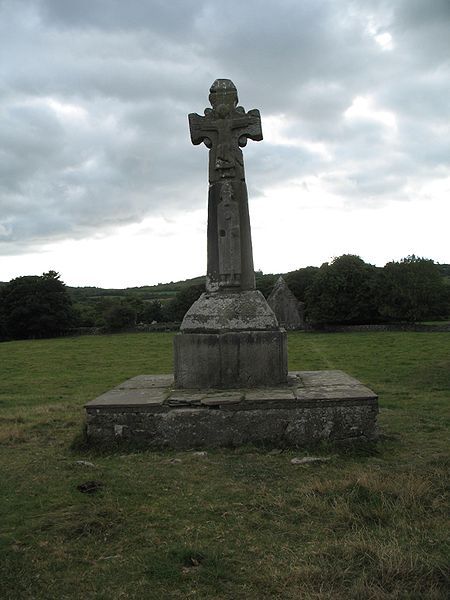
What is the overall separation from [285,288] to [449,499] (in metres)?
48.3

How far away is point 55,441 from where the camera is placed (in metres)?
7.59

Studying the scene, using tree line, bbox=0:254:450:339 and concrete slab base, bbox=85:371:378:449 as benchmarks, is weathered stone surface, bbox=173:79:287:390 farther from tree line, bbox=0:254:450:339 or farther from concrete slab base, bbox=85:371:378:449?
tree line, bbox=0:254:450:339

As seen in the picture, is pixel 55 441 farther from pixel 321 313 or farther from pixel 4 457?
pixel 321 313

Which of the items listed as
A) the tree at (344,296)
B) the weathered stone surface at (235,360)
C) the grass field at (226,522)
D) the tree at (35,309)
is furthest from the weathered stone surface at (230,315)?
the tree at (35,309)

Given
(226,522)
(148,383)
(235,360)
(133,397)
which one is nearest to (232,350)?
(235,360)

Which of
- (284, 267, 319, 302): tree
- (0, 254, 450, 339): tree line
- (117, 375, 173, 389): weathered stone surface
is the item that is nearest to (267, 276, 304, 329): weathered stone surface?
(0, 254, 450, 339): tree line

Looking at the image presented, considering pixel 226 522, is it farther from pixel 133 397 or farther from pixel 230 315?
pixel 230 315

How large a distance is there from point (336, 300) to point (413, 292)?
633cm

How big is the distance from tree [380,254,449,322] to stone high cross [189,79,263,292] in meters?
38.9

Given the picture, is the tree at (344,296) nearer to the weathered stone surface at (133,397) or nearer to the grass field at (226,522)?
the grass field at (226,522)

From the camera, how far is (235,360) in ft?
24.6

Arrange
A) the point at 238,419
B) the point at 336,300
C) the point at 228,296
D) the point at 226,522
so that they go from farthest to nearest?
the point at 336,300 < the point at 228,296 < the point at 238,419 < the point at 226,522

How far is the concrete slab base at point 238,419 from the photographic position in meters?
6.57

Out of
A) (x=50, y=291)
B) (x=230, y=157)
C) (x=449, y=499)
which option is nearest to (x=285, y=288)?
(x=50, y=291)
